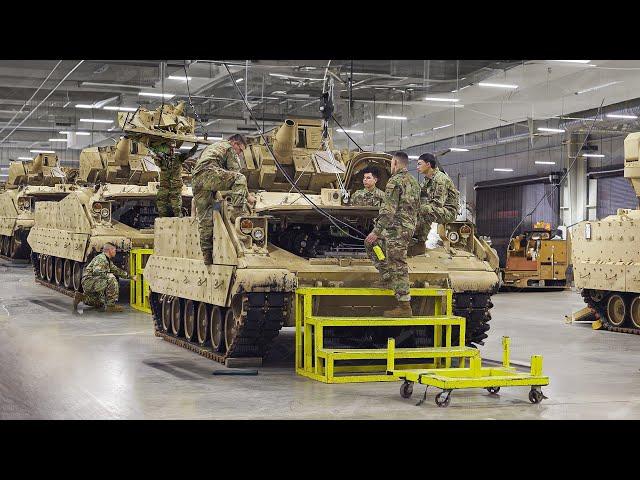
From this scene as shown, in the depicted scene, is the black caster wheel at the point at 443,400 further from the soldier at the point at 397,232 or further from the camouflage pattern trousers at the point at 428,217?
the camouflage pattern trousers at the point at 428,217

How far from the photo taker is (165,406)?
346 inches

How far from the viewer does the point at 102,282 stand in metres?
18.0

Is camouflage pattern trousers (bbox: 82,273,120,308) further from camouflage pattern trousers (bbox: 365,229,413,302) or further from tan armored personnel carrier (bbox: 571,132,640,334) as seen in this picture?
tan armored personnel carrier (bbox: 571,132,640,334)

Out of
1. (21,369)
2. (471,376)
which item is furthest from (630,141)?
(21,369)

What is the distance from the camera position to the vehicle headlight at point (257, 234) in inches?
434

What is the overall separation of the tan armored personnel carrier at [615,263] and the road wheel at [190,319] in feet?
26.0

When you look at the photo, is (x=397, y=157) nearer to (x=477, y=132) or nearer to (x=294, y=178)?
(x=294, y=178)

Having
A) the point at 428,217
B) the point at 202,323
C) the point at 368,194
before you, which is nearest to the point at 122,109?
the point at 202,323

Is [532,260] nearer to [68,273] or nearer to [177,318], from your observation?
[68,273]

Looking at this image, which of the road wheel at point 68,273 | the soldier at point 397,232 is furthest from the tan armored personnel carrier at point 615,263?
the road wheel at point 68,273

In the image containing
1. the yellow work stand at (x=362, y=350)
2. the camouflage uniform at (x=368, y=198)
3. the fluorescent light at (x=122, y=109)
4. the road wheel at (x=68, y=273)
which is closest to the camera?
the yellow work stand at (x=362, y=350)

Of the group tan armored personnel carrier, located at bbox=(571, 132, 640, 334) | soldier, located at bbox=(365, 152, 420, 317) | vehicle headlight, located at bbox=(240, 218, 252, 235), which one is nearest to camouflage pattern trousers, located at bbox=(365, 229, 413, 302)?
soldier, located at bbox=(365, 152, 420, 317)

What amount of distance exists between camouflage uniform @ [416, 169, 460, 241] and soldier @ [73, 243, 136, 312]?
7374mm

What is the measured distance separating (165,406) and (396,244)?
3.42 metres
